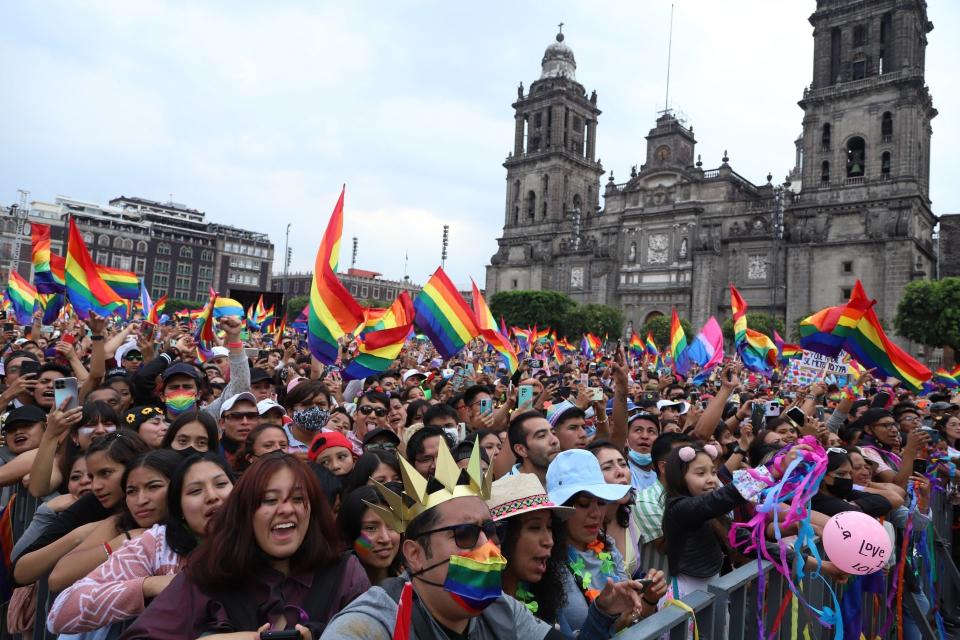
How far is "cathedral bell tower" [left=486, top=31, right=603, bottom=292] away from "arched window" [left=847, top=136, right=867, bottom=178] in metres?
21.3

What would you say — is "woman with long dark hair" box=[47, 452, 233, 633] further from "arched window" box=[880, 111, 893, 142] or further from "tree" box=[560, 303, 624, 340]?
"arched window" box=[880, 111, 893, 142]

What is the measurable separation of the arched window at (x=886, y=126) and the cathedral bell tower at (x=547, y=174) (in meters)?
23.6

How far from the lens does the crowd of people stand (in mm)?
2252

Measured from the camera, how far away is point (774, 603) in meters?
3.40

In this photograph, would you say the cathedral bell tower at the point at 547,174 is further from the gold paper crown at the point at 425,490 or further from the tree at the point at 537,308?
the gold paper crown at the point at 425,490

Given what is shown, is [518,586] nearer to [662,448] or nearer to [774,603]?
[774,603]

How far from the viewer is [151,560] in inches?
108

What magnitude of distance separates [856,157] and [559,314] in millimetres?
23536

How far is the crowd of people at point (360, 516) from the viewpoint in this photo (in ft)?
7.39

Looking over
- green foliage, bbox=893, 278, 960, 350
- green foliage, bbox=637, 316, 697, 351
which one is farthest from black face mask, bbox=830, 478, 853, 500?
green foliage, bbox=637, 316, 697, 351

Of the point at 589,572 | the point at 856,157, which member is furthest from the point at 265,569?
the point at 856,157

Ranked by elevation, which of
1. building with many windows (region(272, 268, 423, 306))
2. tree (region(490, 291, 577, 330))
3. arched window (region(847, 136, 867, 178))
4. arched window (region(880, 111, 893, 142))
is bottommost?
tree (region(490, 291, 577, 330))

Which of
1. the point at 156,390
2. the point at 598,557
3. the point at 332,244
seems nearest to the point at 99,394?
the point at 156,390

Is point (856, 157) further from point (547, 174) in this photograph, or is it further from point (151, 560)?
point (151, 560)
